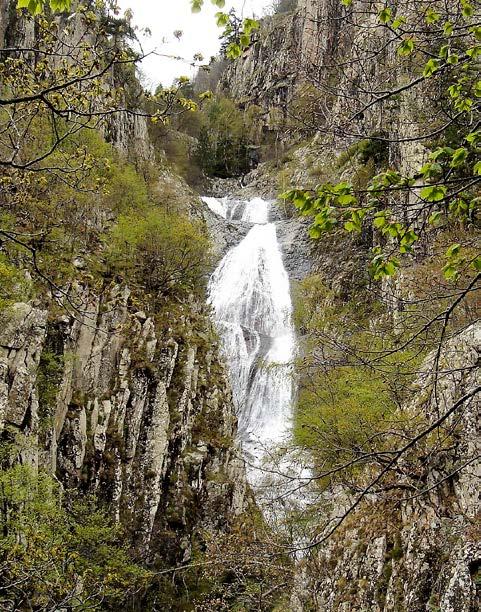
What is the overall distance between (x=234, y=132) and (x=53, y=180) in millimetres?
38463

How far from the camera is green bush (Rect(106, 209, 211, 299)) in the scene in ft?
47.0

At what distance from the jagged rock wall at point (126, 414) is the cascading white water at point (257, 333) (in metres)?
1.90

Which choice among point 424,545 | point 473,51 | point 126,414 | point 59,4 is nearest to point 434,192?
point 473,51

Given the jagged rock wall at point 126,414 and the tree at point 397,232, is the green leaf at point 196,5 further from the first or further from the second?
the jagged rock wall at point 126,414

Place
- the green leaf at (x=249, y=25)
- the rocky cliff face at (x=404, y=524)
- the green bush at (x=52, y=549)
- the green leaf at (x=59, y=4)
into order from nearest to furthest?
the green leaf at (x=59, y=4) → the green leaf at (x=249, y=25) → the rocky cliff face at (x=404, y=524) → the green bush at (x=52, y=549)

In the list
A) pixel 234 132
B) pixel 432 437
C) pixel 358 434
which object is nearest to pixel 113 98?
pixel 432 437

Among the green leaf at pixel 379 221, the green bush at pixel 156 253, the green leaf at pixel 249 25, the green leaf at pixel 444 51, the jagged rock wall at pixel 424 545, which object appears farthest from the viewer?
the green bush at pixel 156 253

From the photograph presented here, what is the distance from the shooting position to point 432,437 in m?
6.90

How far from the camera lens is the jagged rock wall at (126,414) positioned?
947 cm

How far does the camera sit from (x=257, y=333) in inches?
923

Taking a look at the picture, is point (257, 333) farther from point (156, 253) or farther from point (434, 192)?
point (434, 192)

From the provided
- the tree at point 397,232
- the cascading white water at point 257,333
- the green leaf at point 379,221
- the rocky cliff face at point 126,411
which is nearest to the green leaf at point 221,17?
the tree at point 397,232

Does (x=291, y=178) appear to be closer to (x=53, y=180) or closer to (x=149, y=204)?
(x=149, y=204)

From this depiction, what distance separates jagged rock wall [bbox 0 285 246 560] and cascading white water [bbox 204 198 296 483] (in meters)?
1.90
